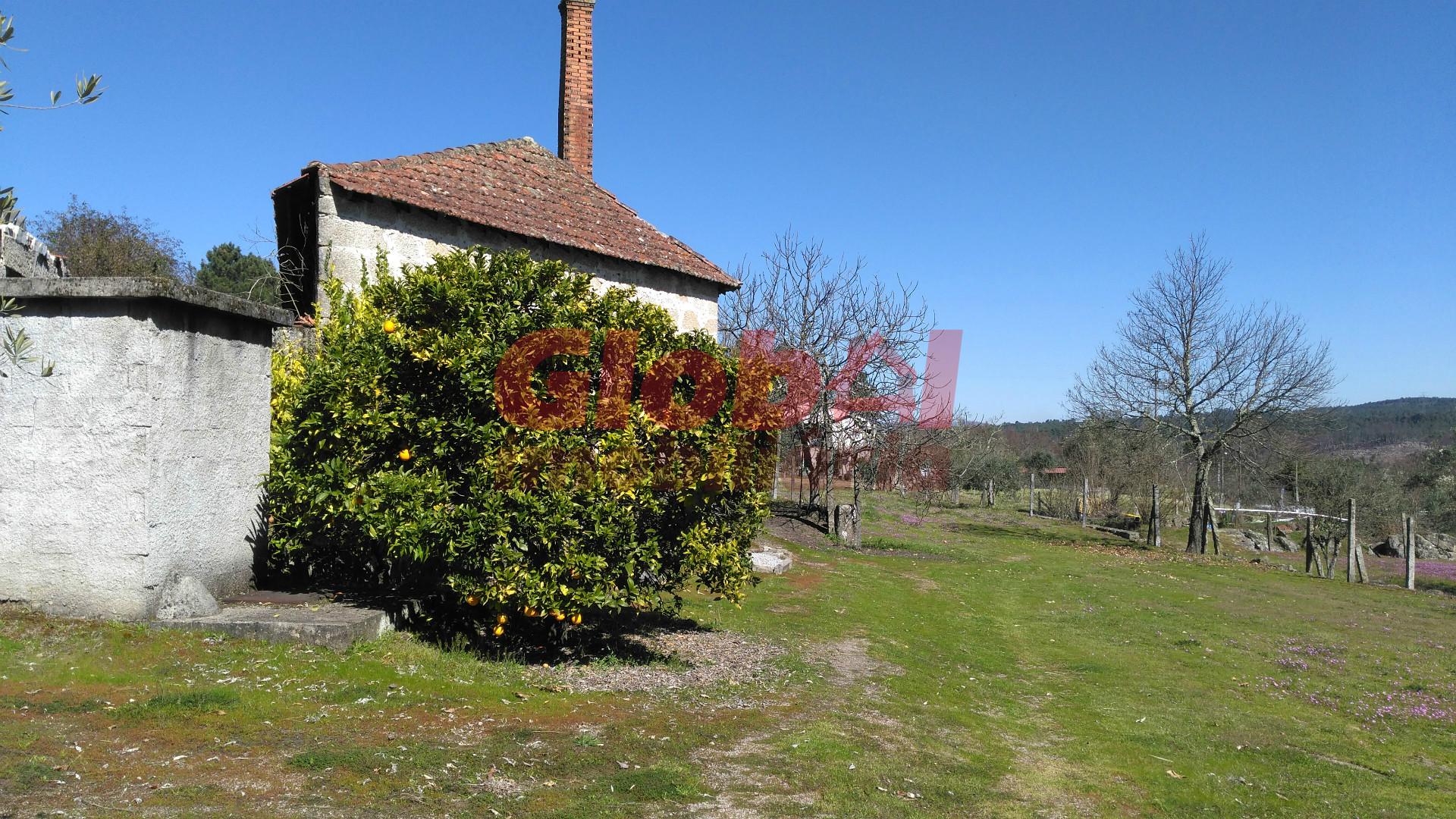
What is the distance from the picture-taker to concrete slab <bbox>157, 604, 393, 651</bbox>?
6.24 meters

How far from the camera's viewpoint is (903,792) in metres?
5.42

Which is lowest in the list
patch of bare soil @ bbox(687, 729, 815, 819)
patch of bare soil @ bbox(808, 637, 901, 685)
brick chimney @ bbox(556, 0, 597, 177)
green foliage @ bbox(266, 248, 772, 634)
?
patch of bare soil @ bbox(808, 637, 901, 685)

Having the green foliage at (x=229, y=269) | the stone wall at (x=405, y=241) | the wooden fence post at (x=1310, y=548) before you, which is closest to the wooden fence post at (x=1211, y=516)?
the wooden fence post at (x=1310, y=548)

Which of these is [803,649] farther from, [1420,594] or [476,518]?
[1420,594]

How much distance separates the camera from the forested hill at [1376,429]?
56.2 meters

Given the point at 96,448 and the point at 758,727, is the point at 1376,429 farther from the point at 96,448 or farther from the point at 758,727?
the point at 96,448

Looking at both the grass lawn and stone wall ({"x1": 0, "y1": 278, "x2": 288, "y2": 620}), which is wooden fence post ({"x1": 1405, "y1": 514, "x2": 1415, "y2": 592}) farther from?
stone wall ({"x1": 0, "y1": 278, "x2": 288, "y2": 620})

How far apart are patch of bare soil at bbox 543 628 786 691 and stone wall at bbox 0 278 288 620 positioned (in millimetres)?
3173

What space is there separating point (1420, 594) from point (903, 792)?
20675 millimetres

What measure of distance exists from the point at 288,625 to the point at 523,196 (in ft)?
28.6

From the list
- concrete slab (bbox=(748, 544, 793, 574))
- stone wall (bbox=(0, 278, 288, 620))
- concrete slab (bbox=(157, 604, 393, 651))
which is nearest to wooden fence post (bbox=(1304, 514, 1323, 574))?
concrete slab (bbox=(748, 544, 793, 574))

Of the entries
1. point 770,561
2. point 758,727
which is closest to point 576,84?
point 770,561

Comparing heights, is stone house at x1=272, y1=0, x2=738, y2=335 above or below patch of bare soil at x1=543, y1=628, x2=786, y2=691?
above

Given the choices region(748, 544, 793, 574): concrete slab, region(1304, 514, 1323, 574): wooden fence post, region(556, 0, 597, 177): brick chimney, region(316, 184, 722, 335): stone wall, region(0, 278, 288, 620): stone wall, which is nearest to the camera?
region(0, 278, 288, 620): stone wall
